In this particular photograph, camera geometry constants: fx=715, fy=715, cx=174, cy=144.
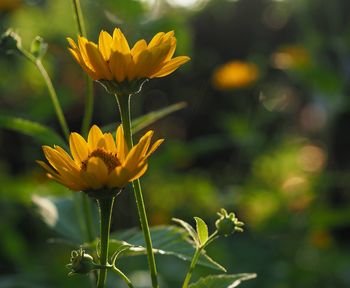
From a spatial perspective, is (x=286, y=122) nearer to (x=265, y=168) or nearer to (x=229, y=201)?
(x=265, y=168)

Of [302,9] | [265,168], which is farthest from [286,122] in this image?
[265,168]

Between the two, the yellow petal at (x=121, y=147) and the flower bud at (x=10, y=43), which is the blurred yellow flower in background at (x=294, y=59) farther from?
the yellow petal at (x=121, y=147)

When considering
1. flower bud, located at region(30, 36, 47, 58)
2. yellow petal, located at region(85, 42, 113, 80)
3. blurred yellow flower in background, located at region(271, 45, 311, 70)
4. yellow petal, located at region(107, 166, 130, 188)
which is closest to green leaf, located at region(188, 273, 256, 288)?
yellow petal, located at region(107, 166, 130, 188)

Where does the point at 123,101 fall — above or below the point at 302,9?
below

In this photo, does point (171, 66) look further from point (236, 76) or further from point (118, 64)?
point (236, 76)

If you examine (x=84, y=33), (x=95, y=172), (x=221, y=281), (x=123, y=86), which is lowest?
(x=221, y=281)

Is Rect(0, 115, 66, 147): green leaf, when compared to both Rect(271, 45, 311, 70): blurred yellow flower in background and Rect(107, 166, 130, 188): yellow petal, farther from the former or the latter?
Rect(271, 45, 311, 70): blurred yellow flower in background

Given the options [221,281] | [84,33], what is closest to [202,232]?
[221,281]

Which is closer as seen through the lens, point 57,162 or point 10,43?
point 57,162

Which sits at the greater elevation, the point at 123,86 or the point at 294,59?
the point at 294,59
